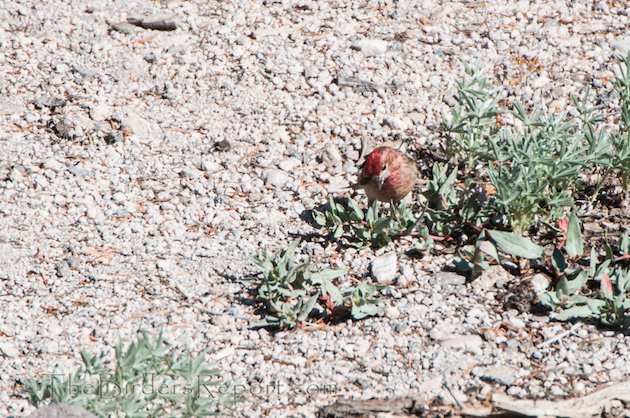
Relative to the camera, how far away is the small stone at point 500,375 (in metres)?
4.13

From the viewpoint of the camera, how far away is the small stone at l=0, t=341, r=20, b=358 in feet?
14.7

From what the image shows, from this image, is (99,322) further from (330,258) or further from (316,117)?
(316,117)

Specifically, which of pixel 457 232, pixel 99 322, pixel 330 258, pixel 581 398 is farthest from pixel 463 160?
pixel 99 322

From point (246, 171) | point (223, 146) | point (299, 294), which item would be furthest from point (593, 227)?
point (223, 146)

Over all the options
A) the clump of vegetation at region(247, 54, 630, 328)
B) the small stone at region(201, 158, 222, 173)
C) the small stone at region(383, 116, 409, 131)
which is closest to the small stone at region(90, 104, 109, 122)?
the small stone at region(201, 158, 222, 173)

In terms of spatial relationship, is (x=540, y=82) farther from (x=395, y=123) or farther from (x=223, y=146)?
(x=223, y=146)

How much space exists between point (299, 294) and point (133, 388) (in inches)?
50.1

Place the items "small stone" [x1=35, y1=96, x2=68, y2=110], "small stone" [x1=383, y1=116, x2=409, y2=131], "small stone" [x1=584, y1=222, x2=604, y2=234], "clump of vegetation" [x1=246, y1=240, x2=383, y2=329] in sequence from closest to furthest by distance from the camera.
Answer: "clump of vegetation" [x1=246, y1=240, x2=383, y2=329], "small stone" [x1=584, y1=222, x2=604, y2=234], "small stone" [x1=383, y1=116, x2=409, y2=131], "small stone" [x1=35, y1=96, x2=68, y2=110]

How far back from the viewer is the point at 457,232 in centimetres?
530

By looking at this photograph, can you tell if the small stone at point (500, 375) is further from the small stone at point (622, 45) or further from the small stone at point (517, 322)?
the small stone at point (622, 45)

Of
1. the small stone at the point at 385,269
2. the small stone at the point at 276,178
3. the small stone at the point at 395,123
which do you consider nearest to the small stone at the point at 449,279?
the small stone at the point at 385,269

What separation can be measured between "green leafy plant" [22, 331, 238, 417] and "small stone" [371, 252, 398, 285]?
1.34 m

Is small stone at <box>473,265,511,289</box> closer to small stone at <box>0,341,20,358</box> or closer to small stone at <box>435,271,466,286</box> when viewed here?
small stone at <box>435,271,466,286</box>

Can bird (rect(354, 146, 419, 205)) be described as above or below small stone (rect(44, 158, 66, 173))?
above
